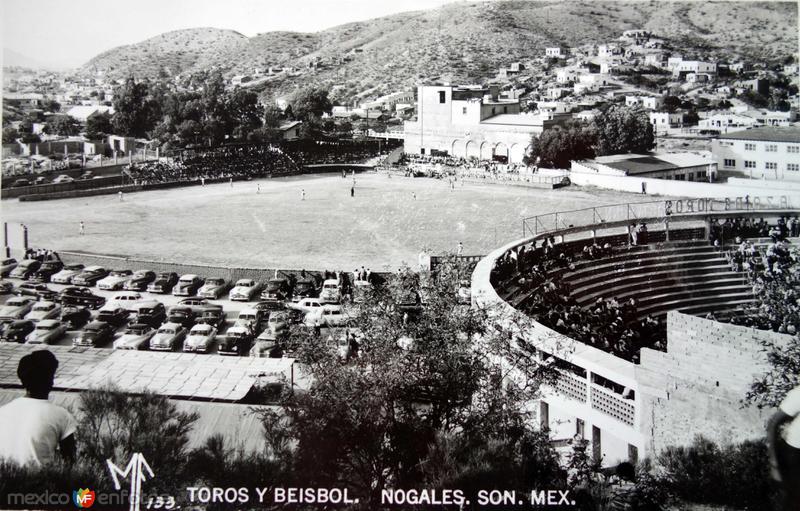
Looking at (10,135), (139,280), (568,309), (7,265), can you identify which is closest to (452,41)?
(568,309)

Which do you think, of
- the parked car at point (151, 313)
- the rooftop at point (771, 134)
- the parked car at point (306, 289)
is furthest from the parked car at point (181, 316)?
the rooftop at point (771, 134)

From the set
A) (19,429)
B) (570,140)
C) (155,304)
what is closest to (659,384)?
(19,429)

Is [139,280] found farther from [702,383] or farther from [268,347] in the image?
[702,383]

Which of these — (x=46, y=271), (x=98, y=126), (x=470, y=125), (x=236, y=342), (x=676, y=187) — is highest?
(x=470, y=125)

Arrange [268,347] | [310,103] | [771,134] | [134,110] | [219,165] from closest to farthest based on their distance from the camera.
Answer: [268,347] < [771,134] < [134,110] < [310,103] < [219,165]

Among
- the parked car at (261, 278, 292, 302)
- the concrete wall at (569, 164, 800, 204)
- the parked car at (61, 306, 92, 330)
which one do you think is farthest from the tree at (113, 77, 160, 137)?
the concrete wall at (569, 164, 800, 204)
